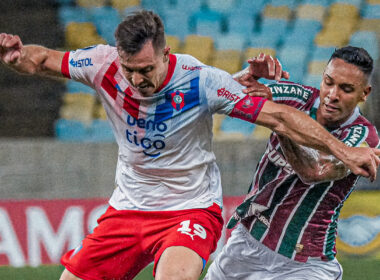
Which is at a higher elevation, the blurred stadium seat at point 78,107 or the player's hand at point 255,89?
the player's hand at point 255,89

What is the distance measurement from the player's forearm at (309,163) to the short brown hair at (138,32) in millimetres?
784

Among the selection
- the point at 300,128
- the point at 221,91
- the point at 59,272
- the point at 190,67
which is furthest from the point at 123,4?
A: the point at 300,128

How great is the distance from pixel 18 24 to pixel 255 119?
18.2 ft

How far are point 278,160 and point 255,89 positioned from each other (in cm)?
44

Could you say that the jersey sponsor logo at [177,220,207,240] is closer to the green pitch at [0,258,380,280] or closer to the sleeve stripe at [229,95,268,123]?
the sleeve stripe at [229,95,268,123]

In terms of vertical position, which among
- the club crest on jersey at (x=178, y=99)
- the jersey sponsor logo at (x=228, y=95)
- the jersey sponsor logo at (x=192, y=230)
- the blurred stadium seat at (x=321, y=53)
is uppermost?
the jersey sponsor logo at (x=228, y=95)

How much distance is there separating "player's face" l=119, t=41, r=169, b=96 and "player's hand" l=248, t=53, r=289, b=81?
47 centimetres

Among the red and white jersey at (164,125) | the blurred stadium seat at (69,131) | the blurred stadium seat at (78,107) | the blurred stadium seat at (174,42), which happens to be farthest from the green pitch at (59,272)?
the blurred stadium seat at (174,42)

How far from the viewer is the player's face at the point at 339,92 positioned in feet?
12.6

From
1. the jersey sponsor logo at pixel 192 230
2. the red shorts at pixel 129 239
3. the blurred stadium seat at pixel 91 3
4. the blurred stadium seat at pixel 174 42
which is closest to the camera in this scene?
the jersey sponsor logo at pixel 192 230

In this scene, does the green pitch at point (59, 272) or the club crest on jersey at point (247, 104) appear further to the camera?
the green pitch at point (59, 272)

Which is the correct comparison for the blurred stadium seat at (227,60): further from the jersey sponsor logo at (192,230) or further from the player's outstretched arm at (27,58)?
the jersey sponsor logo at (192,230)

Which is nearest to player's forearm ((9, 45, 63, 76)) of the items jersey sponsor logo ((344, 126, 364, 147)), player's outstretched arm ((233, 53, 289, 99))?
player's outstretched arm ((233, 53, 289, 99))

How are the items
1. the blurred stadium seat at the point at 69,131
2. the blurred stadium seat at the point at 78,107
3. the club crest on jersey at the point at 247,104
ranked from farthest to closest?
the blurred stadium seat at the point at 78,107 < the blurred stadium seat at the point at 69,131 < the club crest on jersey at the point at 247,104
